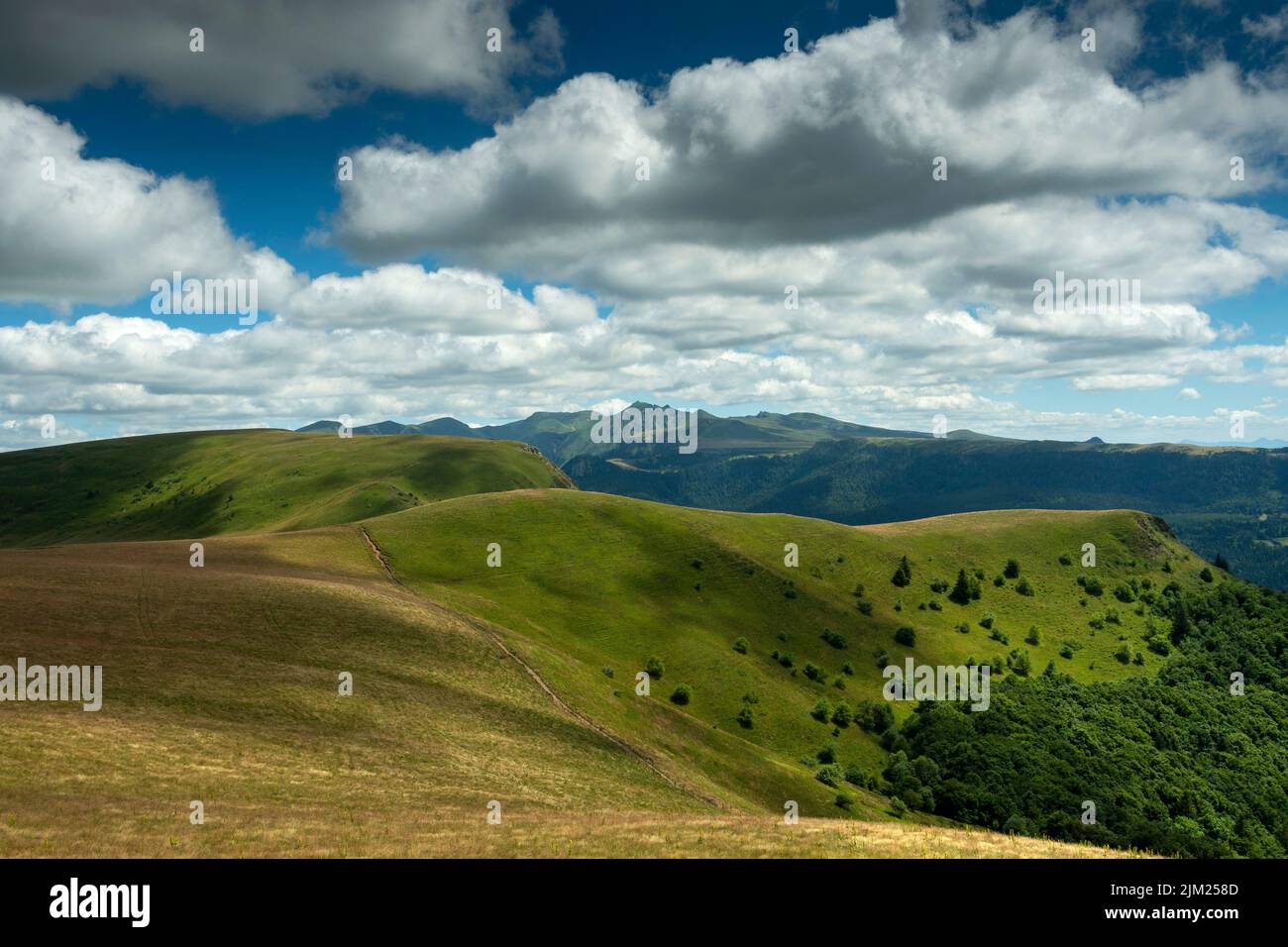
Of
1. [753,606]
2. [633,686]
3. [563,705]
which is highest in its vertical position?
[563,705]

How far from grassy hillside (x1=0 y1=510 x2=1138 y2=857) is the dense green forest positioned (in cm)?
1347

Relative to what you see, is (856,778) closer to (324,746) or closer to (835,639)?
(835,639)

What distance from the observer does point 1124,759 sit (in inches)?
3777

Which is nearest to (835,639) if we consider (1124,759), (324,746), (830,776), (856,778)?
(856,778)

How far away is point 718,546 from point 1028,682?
5562 cm

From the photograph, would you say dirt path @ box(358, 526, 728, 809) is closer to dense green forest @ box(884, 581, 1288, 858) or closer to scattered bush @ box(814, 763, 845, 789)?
scattered bush @ box(814, 763, 845, 789)

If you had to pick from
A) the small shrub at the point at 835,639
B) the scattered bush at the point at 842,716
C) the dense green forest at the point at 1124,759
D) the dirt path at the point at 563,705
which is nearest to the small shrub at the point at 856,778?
the dense green forest at the point at 1124,759

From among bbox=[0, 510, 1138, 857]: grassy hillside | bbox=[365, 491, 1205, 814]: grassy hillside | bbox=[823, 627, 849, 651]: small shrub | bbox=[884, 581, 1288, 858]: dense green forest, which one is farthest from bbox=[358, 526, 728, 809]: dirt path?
bbox=[823, 627, 849, 651]: small shrub

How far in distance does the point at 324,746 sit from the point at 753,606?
85.9 metres

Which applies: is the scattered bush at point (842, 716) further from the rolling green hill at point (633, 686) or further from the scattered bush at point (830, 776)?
the scattered bush at point (830, 776)

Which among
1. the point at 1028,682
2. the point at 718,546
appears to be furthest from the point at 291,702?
the point at 1028,682

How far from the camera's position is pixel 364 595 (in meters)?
75.0

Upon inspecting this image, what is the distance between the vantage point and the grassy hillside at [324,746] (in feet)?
94.3

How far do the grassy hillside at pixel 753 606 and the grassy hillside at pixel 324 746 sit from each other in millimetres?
3269
